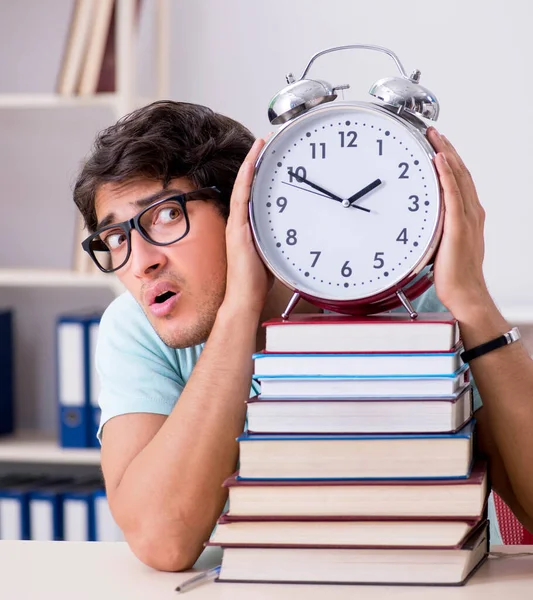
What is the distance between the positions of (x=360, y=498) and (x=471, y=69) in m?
2.14

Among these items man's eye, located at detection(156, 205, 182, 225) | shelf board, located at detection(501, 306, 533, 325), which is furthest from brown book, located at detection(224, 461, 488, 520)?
shelf board, located at detection(501, 306, 533, 325)

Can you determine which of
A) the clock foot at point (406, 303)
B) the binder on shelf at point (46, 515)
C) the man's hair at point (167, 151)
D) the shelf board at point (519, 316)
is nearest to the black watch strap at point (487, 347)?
the clock foot at point (406, 303)

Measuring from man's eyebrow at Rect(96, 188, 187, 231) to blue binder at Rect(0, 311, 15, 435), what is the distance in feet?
5.55

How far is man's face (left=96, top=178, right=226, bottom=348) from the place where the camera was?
1.36m

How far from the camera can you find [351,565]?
1010mm

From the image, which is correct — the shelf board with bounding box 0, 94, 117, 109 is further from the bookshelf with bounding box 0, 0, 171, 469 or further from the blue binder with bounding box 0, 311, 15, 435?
the blue binder with bounding box 0, 311, 15, 435

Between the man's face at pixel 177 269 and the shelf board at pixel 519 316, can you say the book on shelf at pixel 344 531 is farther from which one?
the shelf board at pixel 519 316

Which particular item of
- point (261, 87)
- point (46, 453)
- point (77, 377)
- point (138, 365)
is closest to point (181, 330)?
point (138, 365)

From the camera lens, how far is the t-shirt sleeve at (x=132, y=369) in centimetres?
139

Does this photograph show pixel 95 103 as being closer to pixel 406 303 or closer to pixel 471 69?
pixel 471 69

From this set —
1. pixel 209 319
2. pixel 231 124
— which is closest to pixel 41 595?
pixel 209 319

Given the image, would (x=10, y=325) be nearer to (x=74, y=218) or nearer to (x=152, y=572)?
(x=74, y=218)

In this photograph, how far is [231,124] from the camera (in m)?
1.66

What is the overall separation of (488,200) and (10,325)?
1.50m
